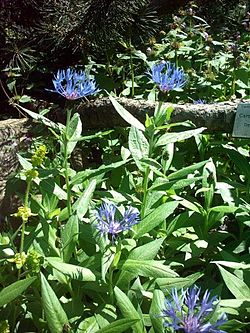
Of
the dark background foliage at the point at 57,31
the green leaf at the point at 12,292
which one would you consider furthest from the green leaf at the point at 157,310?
the dark background foliage at the point at 57,31

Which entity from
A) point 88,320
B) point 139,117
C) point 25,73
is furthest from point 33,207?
point 25,73

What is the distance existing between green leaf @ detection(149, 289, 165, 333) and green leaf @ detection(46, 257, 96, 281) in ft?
0.63

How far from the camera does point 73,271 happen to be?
142 cm

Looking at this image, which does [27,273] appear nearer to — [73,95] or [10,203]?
[73,95]

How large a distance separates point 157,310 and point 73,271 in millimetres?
237

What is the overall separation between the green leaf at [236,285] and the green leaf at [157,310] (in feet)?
0.63

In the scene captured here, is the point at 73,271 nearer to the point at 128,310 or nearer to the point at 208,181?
the point at 128,310

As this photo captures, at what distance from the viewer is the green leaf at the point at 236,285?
4.67 feet

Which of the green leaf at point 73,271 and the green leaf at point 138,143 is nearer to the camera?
the green leaf at point 73,271

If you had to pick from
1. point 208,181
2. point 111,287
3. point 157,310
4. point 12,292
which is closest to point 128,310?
point 157,310

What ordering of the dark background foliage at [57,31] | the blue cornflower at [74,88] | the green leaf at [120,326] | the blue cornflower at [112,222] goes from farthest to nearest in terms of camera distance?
the dark background foliage at [57,31] < the blue cornflower at [74,88] < the blue cornflower at [112,222] < the green leaf at [120,326]

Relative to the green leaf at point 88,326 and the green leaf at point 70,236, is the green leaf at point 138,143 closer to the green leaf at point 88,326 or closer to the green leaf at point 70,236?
the green leaf at point 70,236

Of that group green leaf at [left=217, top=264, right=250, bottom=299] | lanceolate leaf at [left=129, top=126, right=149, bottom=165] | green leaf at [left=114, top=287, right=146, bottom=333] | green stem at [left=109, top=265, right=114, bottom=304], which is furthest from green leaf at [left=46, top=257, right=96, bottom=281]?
lanceolate leaf at [left=129, top=126, right=149, bottom=165]

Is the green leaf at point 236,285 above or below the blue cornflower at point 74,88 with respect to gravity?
below
